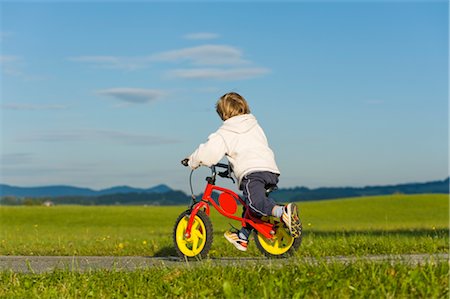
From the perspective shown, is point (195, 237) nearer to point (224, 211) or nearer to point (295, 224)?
point (224, 211)

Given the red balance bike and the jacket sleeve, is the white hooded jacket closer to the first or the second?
the jacket sleeve

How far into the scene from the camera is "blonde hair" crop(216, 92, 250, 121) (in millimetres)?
9664

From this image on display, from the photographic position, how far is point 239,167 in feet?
31.1

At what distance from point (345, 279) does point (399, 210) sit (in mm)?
42609

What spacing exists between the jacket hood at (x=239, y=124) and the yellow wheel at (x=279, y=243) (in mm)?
1338

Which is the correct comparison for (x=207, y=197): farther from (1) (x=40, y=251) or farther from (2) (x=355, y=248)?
(1) (x=40, y=251)

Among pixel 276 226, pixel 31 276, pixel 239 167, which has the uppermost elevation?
pixel 239 167

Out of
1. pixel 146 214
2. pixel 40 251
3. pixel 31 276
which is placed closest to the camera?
pixel 31 276

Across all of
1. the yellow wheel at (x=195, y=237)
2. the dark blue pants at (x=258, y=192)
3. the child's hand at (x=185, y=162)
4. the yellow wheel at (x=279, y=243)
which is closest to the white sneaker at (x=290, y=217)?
the dark blue pants at (x=258, y=192)

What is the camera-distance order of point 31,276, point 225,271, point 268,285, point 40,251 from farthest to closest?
1. point 40,251
2. point 31,276
3. point 225,271
4. point 268,285


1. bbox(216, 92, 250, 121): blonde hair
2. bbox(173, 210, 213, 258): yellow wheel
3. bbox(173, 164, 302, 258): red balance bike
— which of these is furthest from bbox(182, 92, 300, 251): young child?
bbox(173, 210, 213, 258): yellow wheel

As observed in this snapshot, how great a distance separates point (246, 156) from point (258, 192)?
48 cm

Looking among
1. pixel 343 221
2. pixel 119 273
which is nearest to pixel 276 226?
pixel 119 273

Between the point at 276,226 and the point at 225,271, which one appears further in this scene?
the point at 276,226
